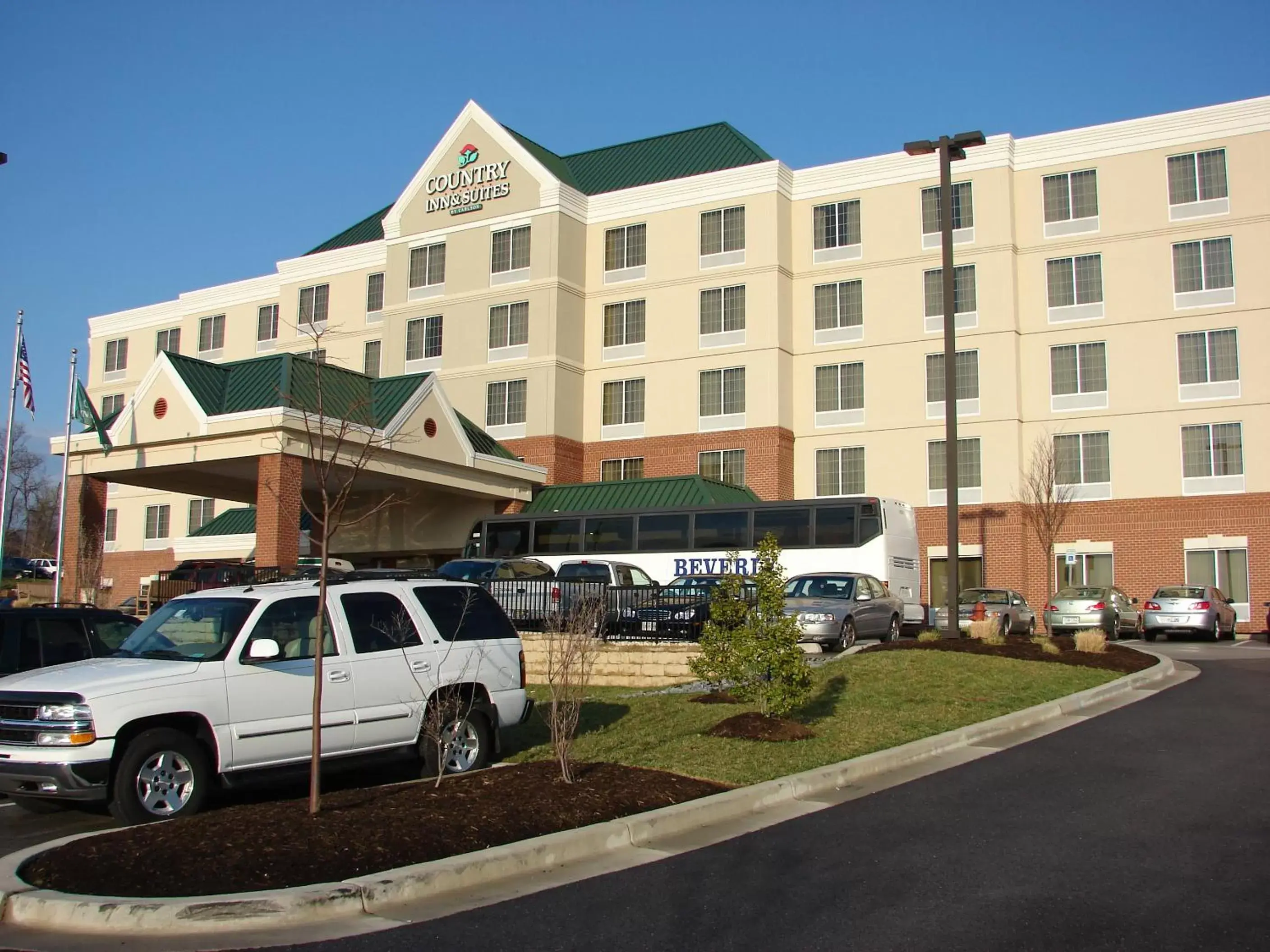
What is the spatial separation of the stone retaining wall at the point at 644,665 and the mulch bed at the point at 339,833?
1005 centimetres

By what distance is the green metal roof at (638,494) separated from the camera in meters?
38.8

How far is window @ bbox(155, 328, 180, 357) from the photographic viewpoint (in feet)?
194

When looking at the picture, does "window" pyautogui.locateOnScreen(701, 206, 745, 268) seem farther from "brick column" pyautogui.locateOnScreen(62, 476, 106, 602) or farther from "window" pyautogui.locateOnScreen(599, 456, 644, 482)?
"brick column" pyautogui.locateOnScreen(62, 476, 106, 602)

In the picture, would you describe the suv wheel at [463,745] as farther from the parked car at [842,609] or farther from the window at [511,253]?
the window at [511,253]

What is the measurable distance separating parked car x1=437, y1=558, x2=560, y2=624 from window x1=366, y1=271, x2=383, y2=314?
1040 inches

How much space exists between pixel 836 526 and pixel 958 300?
47.1 feet

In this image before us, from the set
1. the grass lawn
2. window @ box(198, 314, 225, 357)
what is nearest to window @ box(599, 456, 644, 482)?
window @ box(198, 314, 225, 357)

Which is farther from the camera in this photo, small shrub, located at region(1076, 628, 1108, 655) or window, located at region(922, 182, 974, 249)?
window, located at region(922, 182, 974, 249)

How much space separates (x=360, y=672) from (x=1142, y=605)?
32925mm

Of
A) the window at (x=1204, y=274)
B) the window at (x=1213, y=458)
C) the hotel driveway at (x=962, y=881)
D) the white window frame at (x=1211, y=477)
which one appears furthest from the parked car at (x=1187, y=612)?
the hotel driveway at (x=962, y=881)

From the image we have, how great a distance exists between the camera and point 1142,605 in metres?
37.9

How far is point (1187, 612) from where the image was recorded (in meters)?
32.4

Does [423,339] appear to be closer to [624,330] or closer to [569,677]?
[624,330]

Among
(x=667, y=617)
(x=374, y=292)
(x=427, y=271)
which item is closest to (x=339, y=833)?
(x=667, y=617)
